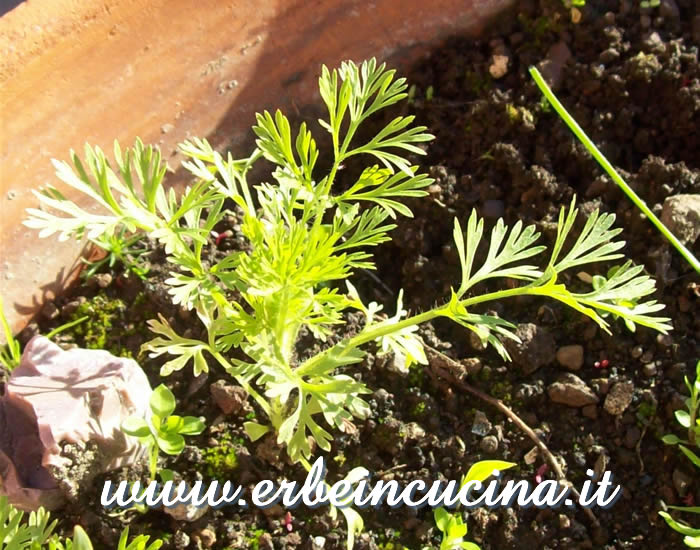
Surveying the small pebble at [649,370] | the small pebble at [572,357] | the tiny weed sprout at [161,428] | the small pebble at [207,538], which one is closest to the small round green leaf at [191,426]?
the tiny weed sprout at [161,428]

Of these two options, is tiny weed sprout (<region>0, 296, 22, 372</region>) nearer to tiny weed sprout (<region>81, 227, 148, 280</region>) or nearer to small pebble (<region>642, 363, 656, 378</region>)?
tiny weed sprout (<region>81, 227, 148, 280</region>)

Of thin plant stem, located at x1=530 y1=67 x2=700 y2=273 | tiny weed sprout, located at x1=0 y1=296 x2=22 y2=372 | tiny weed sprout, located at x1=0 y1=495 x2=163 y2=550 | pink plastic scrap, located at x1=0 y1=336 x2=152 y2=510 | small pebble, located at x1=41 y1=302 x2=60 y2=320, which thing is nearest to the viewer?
tiny weed sprout, located at x1=0 y1=495 x2=163 y2=550

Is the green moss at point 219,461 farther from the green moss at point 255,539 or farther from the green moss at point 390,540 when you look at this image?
the green moss at point 390,540

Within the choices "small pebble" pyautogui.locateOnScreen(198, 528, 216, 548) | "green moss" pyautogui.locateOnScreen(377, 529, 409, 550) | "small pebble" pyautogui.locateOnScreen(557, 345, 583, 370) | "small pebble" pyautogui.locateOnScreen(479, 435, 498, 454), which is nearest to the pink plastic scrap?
"small pebble" pyautogui.locateOnScreen(198, 528, 216, 548)

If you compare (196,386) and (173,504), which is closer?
(173,504)

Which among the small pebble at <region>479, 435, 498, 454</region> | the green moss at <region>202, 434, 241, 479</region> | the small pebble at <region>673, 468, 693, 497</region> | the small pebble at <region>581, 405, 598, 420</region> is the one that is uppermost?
the green moss at <region>202, 434, 241, 479</region>

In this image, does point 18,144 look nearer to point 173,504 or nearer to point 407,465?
point 173,504

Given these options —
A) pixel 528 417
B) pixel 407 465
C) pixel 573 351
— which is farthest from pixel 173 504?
pixel 573 351
